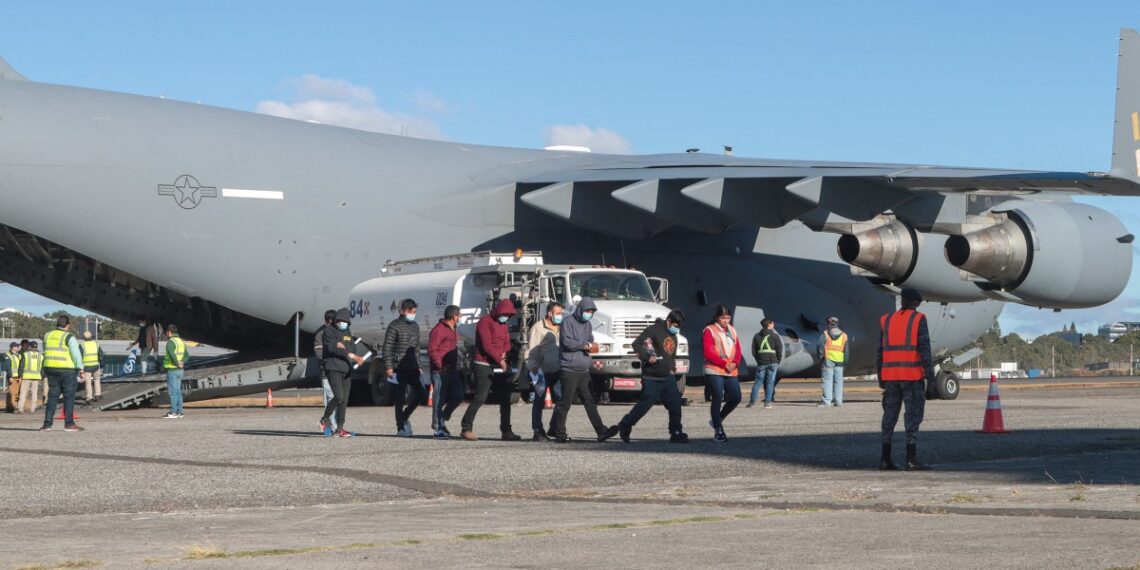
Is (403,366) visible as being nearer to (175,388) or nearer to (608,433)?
(608,433)

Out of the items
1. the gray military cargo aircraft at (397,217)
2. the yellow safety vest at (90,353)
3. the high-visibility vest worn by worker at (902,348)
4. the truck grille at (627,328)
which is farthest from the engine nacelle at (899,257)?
the yellow safety vest at (90,353)

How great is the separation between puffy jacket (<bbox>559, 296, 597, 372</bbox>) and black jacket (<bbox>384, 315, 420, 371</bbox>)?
2.16 metres

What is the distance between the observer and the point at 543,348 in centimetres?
1688

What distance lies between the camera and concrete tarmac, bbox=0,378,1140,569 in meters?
7.14

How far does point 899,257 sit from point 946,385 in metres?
4.41

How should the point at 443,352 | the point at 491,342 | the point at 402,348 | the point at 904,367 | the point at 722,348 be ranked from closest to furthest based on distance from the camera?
1. the point at 904,367
2. the point at 722,348
3. the point at 491,342
4. the point at 443,352
5. the point at 402,348

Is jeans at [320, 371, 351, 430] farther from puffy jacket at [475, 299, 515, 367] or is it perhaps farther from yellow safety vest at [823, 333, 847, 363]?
yellow safety vest at [823, 333, 847, 363]

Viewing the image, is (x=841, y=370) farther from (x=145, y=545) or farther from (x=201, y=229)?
(x=145, y=545)

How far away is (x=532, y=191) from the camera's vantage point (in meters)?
27.6

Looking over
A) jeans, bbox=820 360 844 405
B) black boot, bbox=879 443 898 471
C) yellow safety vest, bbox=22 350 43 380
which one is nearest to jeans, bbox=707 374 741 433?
black boot, bbox=879 443 898 471

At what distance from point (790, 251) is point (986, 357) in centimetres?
6085

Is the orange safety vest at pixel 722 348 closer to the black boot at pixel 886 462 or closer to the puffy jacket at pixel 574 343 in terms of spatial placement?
the puffy jacket at pixel 574 343

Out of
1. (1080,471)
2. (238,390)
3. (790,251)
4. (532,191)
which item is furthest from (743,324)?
(1080,471)

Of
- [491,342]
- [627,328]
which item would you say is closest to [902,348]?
[491,342]
